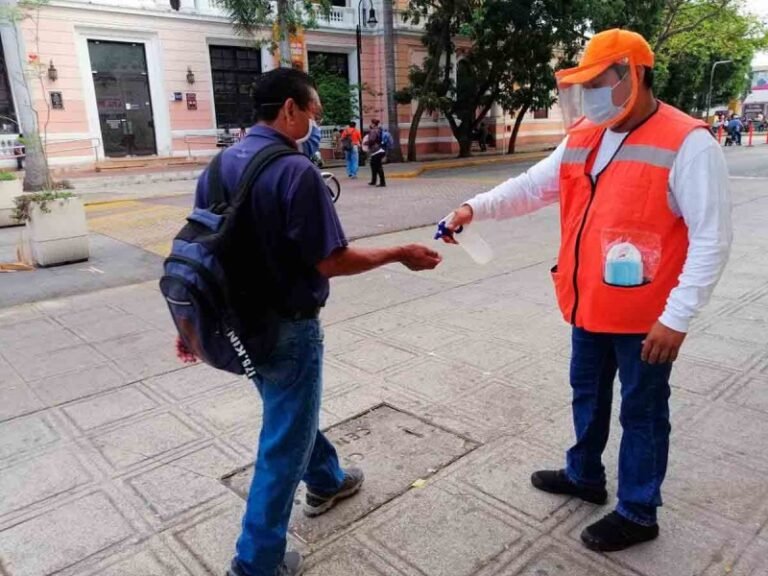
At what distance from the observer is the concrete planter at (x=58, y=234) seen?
7.72 meters

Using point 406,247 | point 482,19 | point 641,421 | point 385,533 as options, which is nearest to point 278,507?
point 385,533

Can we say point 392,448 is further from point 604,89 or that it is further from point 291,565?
point 604,89

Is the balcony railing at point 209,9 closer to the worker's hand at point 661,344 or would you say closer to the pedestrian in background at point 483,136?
the pedestrian in background at point 483,136

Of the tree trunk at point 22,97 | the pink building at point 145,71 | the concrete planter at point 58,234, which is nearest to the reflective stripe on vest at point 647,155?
the concrete planter at point 58,234

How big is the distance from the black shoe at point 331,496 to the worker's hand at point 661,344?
4.60ft

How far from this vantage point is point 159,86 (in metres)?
21.2

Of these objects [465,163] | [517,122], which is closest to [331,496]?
[465,163]

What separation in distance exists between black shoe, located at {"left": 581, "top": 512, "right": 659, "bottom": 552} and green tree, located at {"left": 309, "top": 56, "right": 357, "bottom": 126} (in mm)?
21617

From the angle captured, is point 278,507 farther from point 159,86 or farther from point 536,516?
point 159,86

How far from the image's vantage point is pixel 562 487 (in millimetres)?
2865

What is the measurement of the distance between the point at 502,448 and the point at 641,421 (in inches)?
39.8

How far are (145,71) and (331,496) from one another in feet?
69.9

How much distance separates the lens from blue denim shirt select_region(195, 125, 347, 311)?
6.49ft

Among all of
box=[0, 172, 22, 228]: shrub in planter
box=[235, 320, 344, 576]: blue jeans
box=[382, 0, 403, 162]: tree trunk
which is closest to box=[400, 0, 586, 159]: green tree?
box=[382, 0, 403, 162]: tree trunk
